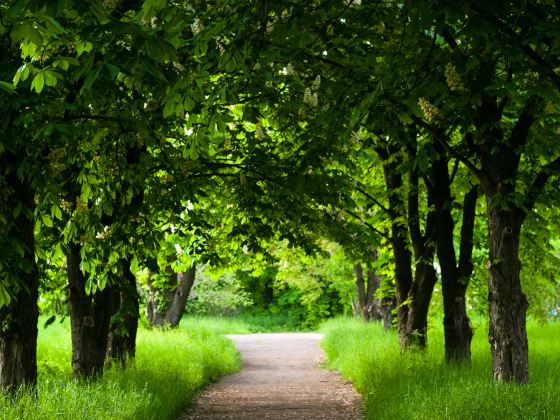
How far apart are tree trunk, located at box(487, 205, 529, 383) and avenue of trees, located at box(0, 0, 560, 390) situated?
17 mm

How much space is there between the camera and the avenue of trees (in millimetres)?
4816

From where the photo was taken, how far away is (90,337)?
33.7ft

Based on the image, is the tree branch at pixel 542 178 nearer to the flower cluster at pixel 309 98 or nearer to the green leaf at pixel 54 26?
the flower cluster at pixel 309 98

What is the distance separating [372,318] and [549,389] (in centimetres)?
1934

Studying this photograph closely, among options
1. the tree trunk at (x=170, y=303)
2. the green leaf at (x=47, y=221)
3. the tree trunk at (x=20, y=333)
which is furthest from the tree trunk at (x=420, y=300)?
the tree trunk at (x=170, y=303)

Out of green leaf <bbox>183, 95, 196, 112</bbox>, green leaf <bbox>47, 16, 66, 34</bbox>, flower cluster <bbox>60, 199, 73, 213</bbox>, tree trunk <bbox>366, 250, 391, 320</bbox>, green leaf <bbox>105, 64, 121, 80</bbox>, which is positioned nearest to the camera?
green leaf <bbox>47, 16, 66, 34</bbox>

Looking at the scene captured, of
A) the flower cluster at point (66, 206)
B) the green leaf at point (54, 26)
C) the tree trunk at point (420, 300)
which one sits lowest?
the tree trunk at point (420, 300)

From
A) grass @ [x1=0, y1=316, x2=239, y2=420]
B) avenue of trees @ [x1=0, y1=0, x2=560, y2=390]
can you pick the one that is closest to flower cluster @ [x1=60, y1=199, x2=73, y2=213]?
avenue of trees @ [x1=0, y1=0, x2=560, y2=390]

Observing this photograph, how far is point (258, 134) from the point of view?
1031 centimetres

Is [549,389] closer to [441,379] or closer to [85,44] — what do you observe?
[441,379]

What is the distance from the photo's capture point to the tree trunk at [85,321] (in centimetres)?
1011

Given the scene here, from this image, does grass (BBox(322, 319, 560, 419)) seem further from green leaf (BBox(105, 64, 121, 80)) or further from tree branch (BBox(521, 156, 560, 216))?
green leaf (BBox(105, 64, 121, 80))

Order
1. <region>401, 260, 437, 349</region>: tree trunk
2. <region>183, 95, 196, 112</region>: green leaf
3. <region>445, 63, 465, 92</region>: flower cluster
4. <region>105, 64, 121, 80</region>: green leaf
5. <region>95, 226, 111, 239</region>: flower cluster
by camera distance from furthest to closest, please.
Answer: <region>401, 260, 437, 349</region>: tree trunk < <region>95, 226, 111, 239</region>: flower cluster < <region>445, 63, 465, 92</region>: flower cluster < <region>183, 95, 196, 112</region>: green leaf < <region>105, 64, 121, 80</region>: green leaf

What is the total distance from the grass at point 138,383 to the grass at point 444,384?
283 centimetres
